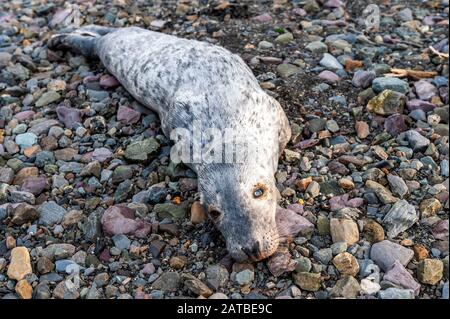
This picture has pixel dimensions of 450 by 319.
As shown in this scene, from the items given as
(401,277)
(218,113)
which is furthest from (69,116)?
(401,277)

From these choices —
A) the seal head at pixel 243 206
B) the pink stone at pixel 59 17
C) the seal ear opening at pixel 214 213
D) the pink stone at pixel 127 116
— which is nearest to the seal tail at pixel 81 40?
the pink stone at pixel 59 17

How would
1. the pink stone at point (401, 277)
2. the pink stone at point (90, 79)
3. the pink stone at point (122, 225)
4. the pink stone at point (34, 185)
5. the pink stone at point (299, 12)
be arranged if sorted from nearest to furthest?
the pink stone at point (401, 277) → the pink stone at point (122, 225) → the pink stone at point (34, 185) → the pink stone at point (90, 79) → the pink stone at point (299, 12)

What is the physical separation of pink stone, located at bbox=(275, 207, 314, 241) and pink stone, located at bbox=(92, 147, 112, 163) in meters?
1.45

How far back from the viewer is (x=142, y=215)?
4133 mm

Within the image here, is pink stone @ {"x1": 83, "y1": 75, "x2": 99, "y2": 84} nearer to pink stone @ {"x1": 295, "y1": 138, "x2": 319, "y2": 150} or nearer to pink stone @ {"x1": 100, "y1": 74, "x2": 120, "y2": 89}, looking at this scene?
pink stone @ {"x1": 100, "y1": 74, "x2": 120, "y2": 89}

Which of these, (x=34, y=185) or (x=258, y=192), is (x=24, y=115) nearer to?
(x=34, y=185)

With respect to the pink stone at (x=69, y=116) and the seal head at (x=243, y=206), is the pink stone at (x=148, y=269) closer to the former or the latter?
the seal head at (x=243, y=206)

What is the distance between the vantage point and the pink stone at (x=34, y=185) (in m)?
4.43

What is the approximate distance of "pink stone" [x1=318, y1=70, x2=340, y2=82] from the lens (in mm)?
5152

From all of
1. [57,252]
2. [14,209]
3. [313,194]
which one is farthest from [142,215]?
[313,194]

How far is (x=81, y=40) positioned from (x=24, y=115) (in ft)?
3.63

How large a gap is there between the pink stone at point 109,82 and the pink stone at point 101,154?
904mm

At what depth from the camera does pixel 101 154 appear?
15.5 ft

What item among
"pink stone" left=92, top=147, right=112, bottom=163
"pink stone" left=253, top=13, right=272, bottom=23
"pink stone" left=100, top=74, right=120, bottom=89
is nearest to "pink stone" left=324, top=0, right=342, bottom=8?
"pink stone" left=253, top=13, right=272, bottom=23
